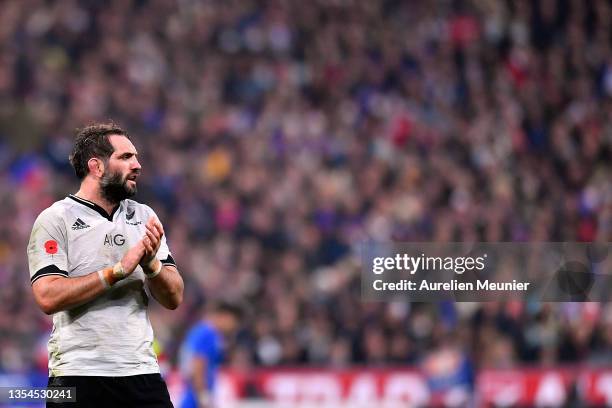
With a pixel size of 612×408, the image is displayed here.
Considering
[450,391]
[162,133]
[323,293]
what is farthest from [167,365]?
[162,133]

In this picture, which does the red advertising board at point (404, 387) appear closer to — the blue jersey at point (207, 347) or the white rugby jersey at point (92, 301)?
the blue jersey at point (207, 347)

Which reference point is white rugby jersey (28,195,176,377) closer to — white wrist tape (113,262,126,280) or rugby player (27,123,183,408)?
rugby player (27,123,183,408)

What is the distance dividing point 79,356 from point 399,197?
9258 millimetres

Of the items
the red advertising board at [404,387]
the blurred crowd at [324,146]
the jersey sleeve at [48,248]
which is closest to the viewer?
the jersey sleeve at [48,248]

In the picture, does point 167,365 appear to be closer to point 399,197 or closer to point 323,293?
point 323,293

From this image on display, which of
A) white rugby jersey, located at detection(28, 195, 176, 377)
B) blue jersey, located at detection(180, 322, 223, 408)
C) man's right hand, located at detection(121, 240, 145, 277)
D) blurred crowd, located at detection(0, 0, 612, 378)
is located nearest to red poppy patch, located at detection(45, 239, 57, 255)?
white rugby jersey, located at detection(28, 195, 176, 377)

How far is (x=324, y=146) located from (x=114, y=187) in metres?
10.1

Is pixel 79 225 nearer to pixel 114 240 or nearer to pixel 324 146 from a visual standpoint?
pixel 114 240

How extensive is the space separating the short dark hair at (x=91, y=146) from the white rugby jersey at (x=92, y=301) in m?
0.17

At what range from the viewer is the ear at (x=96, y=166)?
15.3 feet

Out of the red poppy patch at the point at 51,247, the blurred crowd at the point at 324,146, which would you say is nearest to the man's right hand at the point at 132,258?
the red poppy patch at the point at 51,247

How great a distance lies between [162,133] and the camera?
14.9 metres

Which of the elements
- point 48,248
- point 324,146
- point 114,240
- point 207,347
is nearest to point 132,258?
point 114,240

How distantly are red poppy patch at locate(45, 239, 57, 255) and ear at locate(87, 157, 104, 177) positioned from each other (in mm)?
369
